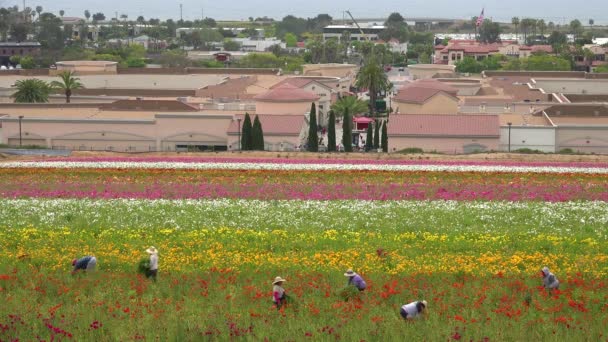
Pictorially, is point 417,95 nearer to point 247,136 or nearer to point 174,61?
point 247,136

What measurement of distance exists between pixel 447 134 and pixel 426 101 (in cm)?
1790

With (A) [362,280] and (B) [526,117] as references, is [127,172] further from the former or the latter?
(B) [526,117]

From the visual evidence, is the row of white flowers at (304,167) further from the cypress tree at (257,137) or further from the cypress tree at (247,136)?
the cypress tree at (257,137)

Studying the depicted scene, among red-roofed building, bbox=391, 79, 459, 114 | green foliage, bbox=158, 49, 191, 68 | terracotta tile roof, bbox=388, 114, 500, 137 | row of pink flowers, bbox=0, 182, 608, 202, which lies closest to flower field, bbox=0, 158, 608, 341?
row of pink flowers, bbox=0, 182, 608, 202

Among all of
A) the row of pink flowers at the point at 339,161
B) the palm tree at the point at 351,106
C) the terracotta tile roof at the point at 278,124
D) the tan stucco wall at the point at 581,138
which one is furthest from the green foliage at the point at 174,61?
the row of pink flowers at the point at 339,161

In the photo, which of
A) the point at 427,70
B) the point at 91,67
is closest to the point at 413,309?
the point at 91,67

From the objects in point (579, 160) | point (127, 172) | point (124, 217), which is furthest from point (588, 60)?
point (124, 217)

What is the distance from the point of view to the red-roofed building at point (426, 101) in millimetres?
83375

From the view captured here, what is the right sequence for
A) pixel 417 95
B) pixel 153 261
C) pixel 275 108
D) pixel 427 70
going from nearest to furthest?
1. pixel 153 261
2. pixel 275 108
3. pixel 417 95
4. pixel 427 70

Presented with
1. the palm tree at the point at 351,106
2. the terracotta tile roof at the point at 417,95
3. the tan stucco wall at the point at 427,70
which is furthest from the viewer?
the tan stucco wall at the point at 427,70

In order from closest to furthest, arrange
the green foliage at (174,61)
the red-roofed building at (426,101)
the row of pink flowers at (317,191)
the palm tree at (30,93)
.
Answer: the row of pink flowers at (317,191), the red-roofed building at (426,101), the palm tree at (30,93), the green foliage at (174,61)

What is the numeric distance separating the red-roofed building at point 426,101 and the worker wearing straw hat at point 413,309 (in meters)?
62.8

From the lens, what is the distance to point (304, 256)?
2591 cm

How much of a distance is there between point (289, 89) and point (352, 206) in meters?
50.4
